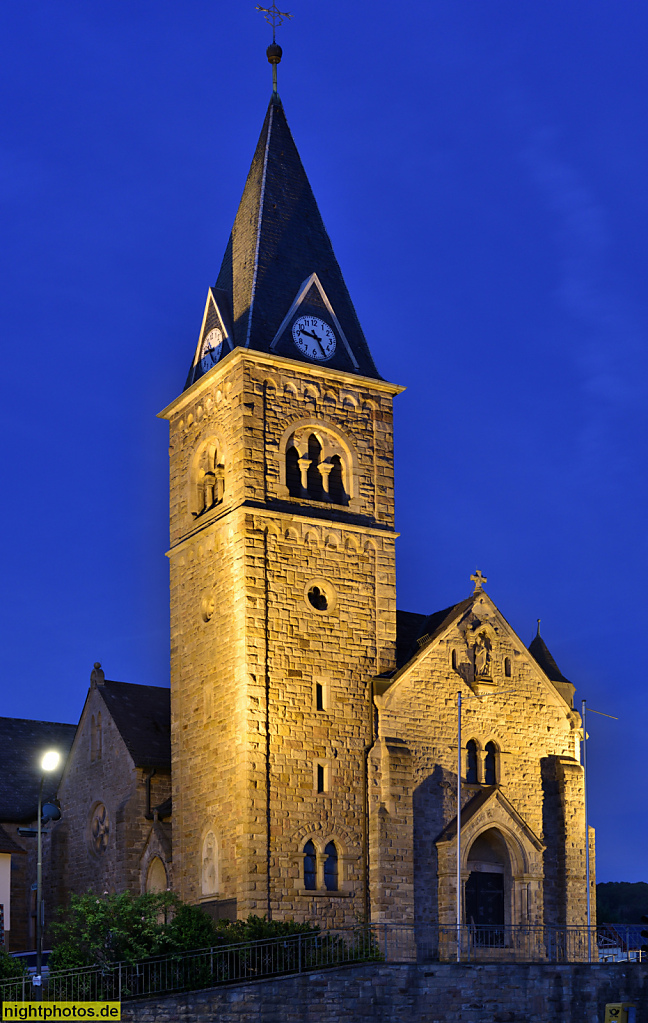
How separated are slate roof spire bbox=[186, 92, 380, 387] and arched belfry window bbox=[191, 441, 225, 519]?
10.1ft

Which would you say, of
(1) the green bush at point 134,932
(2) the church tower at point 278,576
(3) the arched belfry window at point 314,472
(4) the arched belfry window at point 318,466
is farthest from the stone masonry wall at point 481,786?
(3) the arched belfry window at point 314,472

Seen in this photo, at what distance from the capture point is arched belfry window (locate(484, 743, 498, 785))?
147 feet

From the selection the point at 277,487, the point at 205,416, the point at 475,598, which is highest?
the point at 205,416

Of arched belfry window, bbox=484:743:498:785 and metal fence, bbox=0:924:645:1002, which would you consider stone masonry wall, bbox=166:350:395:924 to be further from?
arched belfry window, bbox=484:743:498:785

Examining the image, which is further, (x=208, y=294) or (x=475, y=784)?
(x=208, y=294)

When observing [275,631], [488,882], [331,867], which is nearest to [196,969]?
[331,867]

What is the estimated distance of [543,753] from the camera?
46.3 metres

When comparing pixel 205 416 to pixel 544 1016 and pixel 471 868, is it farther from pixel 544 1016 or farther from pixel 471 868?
→ pixel 544 1016

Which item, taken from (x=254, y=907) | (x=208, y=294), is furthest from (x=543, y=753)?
(x=208, y=294)

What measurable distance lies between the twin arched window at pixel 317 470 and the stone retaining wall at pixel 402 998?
1642 centimetres

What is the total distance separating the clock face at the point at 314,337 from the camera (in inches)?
1828

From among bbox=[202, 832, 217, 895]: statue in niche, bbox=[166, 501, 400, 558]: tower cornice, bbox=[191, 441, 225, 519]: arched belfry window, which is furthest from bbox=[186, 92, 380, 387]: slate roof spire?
bbox=[202, 832, 217, 895]: statue in niche

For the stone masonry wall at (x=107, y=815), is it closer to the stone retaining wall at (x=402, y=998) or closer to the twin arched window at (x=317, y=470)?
the twin arched window at (x=317, y=470)

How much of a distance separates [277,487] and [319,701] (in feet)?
22.6
